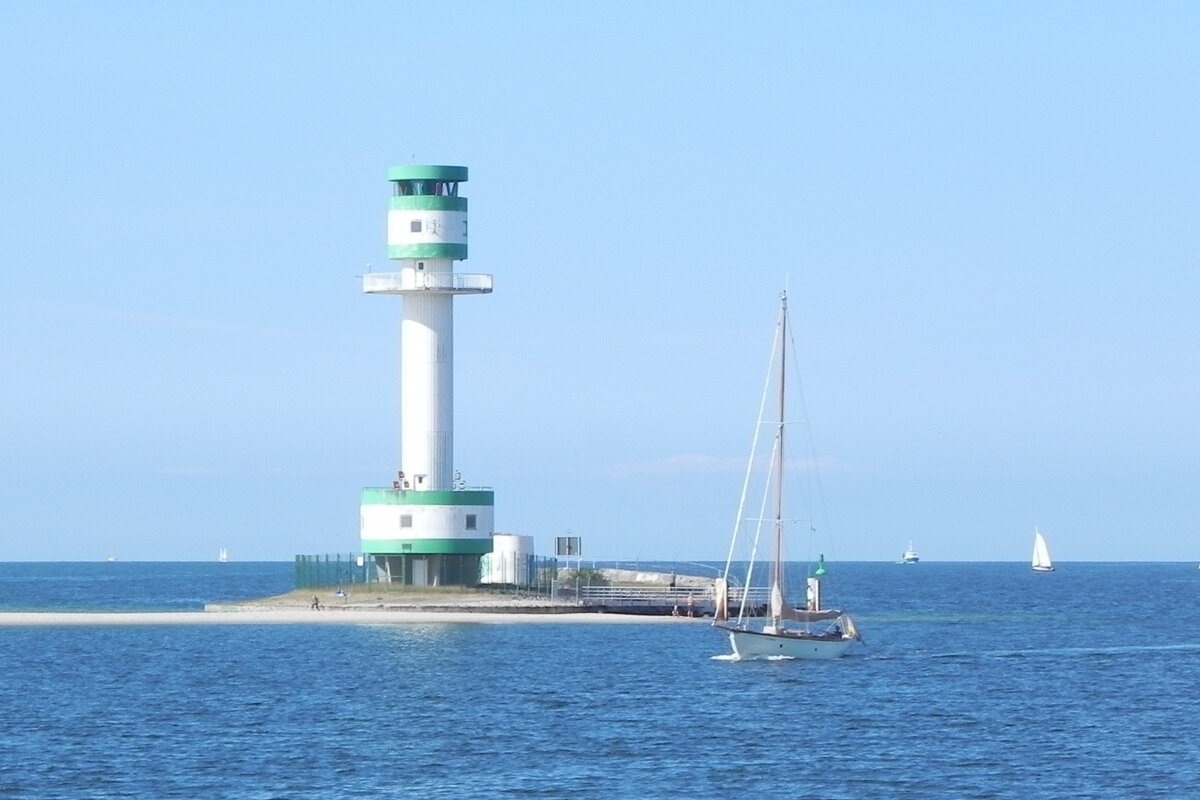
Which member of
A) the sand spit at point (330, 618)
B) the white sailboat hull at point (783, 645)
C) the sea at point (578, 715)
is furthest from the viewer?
the sand spit at point (330, 618)

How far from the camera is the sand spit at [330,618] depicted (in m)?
81.4

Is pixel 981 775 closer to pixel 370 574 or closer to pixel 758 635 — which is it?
pixel 758 635

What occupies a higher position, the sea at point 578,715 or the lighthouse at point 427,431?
the lighthouse at point 427,431

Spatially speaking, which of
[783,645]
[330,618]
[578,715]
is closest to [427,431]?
[330,618]

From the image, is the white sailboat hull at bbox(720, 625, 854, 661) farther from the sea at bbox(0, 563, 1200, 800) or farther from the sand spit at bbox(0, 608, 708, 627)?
the sand spit at bbox(0, 608, 708, 627)

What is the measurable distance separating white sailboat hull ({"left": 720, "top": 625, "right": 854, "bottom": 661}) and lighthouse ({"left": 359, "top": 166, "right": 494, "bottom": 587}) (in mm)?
17200

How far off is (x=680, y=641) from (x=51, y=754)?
34.6 metres

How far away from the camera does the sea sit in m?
43.3

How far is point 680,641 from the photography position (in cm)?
7800

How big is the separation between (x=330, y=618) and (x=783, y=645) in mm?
20977

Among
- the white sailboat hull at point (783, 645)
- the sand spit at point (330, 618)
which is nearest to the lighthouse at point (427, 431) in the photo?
the sand spit at point (330, 618)

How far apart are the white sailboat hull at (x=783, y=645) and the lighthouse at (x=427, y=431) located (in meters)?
17.2

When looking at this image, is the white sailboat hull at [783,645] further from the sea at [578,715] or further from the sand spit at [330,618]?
the sand spit at [330,618]

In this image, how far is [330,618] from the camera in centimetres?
8262
